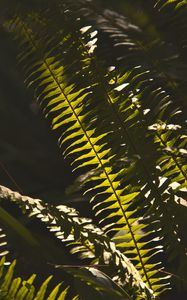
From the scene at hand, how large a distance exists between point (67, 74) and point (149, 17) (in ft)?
0.65

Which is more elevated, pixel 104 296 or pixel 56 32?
pixel 56 32

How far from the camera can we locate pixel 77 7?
87 cm

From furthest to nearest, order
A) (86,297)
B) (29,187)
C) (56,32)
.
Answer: (29,187) < (56,32) < (86,297)

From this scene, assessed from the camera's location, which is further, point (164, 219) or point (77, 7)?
point (164, 219)

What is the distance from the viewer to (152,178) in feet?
3.23

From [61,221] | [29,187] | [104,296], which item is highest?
[29,187]

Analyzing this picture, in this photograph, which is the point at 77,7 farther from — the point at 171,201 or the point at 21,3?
the point at 171,201

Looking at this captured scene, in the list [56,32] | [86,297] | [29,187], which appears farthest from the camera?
[29,187]

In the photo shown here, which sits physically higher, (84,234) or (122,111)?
(122,111)

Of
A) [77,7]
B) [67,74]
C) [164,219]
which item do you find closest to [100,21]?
[77,7]

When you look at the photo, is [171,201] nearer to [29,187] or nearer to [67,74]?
[67,74]

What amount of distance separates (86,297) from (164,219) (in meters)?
0.23

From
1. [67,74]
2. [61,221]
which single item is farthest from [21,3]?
[61,221]

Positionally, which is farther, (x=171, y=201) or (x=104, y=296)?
(x=171, y=201)
